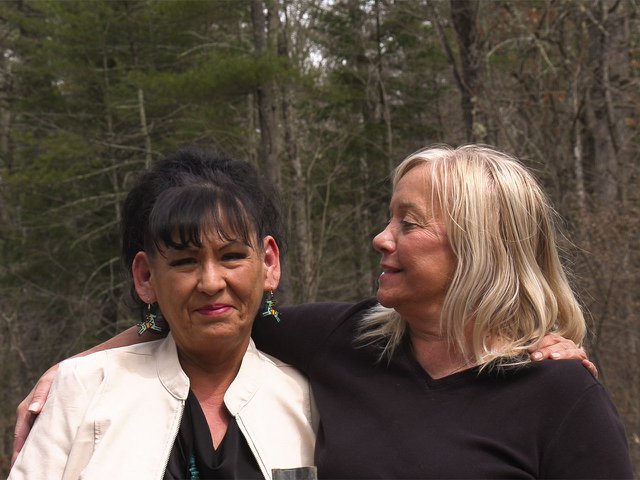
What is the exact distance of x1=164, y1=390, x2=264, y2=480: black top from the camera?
2.82m

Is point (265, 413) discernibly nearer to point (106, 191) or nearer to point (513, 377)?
point (513, 377)

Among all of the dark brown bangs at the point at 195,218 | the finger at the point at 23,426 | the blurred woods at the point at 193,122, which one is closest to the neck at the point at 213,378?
the dark brown bangs at the point at 195,218

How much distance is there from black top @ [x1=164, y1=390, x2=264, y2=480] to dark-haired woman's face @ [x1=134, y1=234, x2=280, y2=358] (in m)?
0.22

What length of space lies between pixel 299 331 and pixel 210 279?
52 centimetres

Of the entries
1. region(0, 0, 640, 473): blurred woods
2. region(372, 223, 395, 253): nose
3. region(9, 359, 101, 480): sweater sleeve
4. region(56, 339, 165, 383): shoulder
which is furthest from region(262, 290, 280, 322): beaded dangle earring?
region(0, 0, 640, 473): blurred woods

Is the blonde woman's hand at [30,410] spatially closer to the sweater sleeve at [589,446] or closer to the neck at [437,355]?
the neck at [437,355]

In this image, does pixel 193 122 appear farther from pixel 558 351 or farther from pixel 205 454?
pixel 558 351

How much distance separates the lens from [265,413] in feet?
9.80

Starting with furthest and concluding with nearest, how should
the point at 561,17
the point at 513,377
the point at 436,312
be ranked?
the point at 561,17
the point at 436,312
the point at 513,377

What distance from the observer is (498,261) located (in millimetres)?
2775

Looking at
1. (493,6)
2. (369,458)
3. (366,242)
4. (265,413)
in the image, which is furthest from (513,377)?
(366,242)

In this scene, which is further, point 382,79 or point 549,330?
point 382,79

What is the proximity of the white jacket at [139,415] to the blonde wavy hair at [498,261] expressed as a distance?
2.04 feet

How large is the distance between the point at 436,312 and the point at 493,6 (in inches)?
420
